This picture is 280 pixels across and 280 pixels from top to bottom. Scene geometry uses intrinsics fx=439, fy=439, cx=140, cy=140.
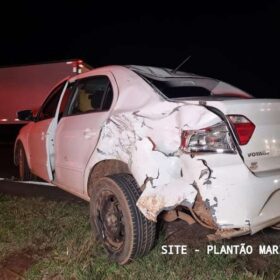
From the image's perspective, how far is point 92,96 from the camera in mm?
4324

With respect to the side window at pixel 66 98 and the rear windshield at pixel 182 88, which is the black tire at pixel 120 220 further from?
the side window at pixel 66 98

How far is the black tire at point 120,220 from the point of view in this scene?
126 inches

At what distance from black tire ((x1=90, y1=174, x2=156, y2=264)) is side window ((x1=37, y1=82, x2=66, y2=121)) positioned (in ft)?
6.22

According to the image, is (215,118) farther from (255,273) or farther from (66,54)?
(66,54)

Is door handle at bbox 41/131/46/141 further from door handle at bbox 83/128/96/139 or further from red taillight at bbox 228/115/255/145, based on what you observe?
red taillight at bbox 228/115/255/145

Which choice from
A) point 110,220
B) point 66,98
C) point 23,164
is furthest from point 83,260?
point 23,164

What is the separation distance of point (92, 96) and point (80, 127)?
0.42m

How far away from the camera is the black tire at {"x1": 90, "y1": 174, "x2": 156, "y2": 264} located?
321 cm

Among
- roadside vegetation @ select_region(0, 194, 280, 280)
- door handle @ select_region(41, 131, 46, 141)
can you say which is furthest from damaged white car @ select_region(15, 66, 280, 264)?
door handle @ select_region(41, 131, 46, 141)

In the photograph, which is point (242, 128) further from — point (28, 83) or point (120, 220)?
point (28, 83)

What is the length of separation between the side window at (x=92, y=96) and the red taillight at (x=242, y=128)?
1.27m

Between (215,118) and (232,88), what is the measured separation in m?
1.56

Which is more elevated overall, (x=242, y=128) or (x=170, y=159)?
(x=242, y=128)

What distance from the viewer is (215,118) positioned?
295 centimetres
